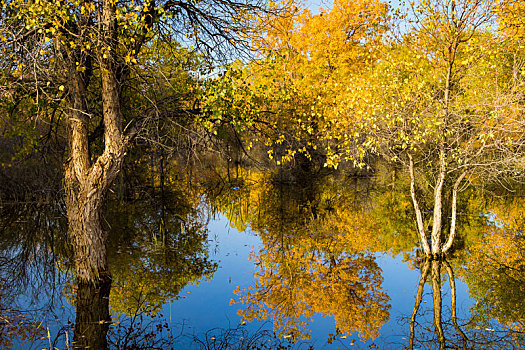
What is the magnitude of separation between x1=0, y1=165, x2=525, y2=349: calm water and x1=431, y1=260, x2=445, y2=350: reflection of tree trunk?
40 mm

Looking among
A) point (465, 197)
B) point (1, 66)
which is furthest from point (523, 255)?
point (1, 66)

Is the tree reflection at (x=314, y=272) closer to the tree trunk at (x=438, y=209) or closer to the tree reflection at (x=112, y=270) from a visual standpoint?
the tree trunk at (x=438, y=209)

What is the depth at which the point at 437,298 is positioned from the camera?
32.2ft

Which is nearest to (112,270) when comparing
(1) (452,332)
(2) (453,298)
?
(1) (452,332)

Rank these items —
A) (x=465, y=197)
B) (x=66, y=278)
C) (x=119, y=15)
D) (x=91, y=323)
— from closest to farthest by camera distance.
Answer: (x=119, y=15)
(x=91, y=323)
(x=66, y=278)
(x=465, y=197)

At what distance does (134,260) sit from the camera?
1198 centimetres

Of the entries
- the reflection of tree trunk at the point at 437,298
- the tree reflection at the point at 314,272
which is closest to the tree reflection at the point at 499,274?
the reflection of tree trunk at the point at 437,298

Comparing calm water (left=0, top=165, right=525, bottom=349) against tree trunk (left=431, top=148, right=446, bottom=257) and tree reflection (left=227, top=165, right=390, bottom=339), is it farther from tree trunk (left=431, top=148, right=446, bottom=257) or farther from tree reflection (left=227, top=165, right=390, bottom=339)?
tree trunk (left=431, top=148, right=446, bottom=257)

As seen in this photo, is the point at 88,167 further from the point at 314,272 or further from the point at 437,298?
the point at 437,298

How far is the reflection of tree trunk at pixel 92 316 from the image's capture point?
7262 mm

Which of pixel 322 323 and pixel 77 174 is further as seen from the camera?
pixel 77 174

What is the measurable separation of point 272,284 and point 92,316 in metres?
4.35

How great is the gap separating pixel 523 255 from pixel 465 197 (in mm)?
10253

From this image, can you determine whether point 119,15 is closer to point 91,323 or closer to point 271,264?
point 91,323
